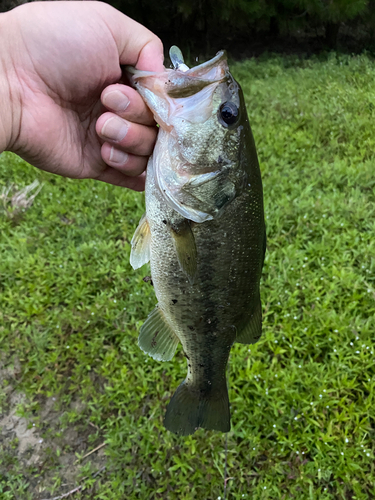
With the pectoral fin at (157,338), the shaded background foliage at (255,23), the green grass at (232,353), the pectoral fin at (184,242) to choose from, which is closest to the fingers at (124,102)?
the pectoral fin at (184,242)

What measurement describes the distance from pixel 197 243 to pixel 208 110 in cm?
55

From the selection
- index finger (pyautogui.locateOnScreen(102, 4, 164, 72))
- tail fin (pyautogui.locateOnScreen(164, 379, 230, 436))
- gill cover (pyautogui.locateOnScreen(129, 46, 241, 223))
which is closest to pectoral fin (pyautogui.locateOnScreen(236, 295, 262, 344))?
tail fin (pyautogui.locateOnScreen(164, 379, 230, 436))

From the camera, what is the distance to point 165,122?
147cm

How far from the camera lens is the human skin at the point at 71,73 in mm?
1599

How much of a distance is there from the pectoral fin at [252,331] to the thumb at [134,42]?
1.27 meters

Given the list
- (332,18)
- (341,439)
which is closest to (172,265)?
(341,439)

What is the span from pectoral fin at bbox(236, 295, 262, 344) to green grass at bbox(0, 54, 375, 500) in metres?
1.20

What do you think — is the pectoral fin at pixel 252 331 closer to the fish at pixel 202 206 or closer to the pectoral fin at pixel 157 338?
the fish at pixel 202 206

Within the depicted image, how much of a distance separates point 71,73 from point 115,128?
36 centimetres

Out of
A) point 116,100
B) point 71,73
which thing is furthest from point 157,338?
point 71,73

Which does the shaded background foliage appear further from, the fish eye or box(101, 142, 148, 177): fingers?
the fish eye

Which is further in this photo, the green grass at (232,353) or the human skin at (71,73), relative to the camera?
the green grass at (232,353)

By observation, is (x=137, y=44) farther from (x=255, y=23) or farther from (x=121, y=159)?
(x=255, y=23)

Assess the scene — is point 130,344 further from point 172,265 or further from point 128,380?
point 172,265
